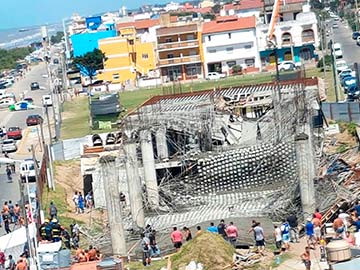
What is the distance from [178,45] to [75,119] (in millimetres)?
22867

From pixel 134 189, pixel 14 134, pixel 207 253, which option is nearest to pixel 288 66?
pixel 14 134

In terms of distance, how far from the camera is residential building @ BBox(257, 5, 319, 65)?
79.5 m

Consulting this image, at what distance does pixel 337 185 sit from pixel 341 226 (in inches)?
170

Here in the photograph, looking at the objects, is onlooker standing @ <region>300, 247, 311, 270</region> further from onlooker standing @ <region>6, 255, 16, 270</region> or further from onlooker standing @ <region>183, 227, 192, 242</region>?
onlooker standing @ <region>6, 255, 16, 270</region>

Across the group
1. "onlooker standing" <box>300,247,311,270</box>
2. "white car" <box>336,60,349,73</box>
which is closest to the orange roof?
"white car" <box>336,60,349,73</box>

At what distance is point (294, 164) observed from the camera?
31.8 m

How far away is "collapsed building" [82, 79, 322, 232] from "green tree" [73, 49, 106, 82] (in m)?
44.6

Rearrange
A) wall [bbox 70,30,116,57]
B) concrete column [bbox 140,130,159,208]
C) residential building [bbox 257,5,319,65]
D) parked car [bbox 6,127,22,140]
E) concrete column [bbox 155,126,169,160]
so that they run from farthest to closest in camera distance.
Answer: wall [bbox 70,30,116,57], residential building [bbox 257,5,319,65], parked car [bbox 6,127,22,140], concrete column [bbox 155,126,169,160], concrete column [bbox 140,130,159,208]

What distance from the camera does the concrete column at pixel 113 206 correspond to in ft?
88.6

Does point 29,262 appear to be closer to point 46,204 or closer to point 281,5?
point 46,204

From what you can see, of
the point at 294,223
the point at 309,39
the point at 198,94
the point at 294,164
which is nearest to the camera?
the point at 294,223

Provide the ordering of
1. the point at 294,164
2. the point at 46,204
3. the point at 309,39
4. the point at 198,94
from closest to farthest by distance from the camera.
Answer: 1. the point at 294,164
2. the point at 46,204
3. the point at 198,94
4. the point at 309,39

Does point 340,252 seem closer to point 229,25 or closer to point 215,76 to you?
point 215,76

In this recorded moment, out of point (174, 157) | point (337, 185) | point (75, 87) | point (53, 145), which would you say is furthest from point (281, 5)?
point (337, 185)
